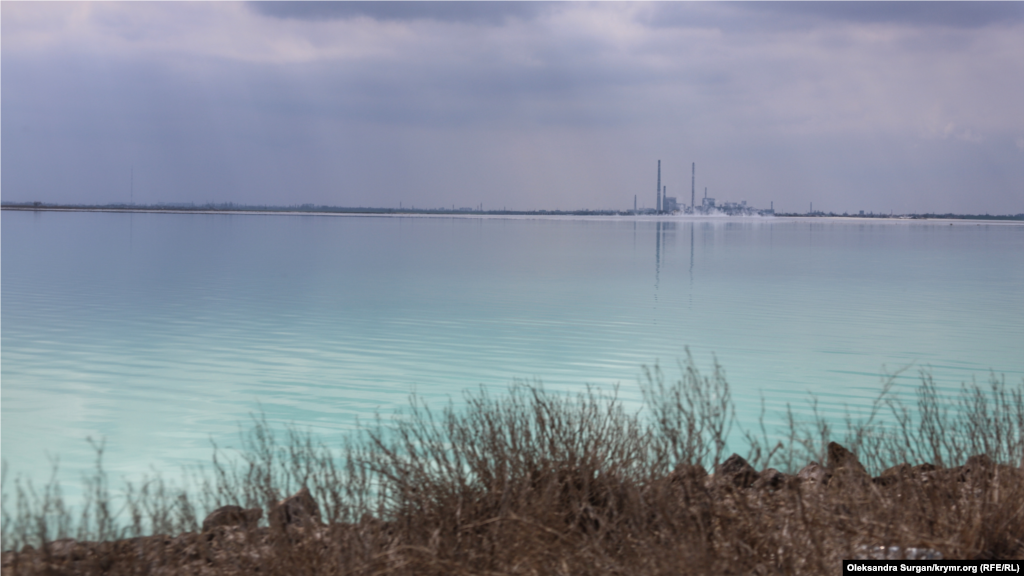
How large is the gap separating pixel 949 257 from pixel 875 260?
6613 millimetres

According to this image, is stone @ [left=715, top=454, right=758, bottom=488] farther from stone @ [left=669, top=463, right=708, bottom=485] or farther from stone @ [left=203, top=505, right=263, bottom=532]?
stone @ [left=203, top=505, right=263, bottom=532]

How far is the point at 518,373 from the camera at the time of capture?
15328 mm

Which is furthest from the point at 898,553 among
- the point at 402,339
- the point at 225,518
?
the point at 402,339

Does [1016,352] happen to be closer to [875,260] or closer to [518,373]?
[518,373]

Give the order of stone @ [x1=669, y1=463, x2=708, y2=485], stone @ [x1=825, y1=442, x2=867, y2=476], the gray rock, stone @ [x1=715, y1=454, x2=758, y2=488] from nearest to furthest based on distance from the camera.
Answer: the gray rock, stone @ [x1=669, y1=463, x2=708, y2=485], stone @ [x1=825, y1=442, x2=867, y2=476], stone @ [x1=715, y1=454, x2=758, y2=488]

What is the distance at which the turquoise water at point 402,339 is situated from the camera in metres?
12.9

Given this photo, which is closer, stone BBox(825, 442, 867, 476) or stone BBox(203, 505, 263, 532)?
stone BBox(203, 505, 263, 532)

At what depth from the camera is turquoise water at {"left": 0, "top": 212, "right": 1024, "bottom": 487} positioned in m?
12.9

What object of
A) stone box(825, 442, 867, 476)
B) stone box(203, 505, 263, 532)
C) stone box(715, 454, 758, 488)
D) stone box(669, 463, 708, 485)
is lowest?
stone box(203, 505, 263, 532)

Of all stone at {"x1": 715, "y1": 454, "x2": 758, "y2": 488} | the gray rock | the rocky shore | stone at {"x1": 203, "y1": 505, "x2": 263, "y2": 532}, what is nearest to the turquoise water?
stone at {"x1": 715, "y1": 454, "x2": 758, "y2": 488}

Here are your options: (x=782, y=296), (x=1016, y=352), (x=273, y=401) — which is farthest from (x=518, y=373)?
(x=782, y=296)

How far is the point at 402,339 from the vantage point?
18.9 m

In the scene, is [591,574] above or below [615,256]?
below

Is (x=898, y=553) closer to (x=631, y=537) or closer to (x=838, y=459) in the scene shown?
(x=631, y=537)
